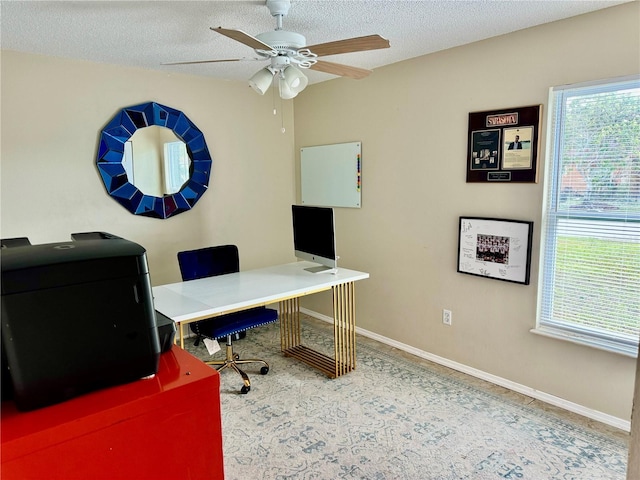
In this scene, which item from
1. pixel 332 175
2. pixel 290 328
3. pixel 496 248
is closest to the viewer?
pixel 496 248

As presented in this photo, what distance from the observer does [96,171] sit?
3.41 meters

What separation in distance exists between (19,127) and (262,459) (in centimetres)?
281

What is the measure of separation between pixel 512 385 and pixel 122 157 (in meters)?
3.43

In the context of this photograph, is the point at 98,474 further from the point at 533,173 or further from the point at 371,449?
the point at 533,173

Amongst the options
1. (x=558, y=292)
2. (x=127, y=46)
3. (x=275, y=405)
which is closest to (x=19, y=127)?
(x=127, y=46)

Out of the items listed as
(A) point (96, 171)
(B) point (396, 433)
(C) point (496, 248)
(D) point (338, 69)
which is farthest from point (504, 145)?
(A) point (96, 171)

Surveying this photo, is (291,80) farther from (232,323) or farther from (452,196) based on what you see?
(232,323)

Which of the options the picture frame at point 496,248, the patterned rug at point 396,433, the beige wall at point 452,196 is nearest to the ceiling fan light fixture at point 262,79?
the beige wall at point 452,196

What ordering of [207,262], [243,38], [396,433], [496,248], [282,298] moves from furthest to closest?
[207,262]
[496,248]
[282,298]
[396,433]
[243,38]

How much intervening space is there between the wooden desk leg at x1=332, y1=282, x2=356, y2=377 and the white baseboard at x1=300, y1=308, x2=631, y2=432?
24.0 inches

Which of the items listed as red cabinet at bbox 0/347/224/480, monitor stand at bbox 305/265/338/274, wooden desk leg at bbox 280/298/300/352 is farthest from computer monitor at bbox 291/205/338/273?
red cabinet at bbox 0/347/224/480

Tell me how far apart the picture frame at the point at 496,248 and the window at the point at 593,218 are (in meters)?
0.11

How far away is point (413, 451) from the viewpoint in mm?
2320

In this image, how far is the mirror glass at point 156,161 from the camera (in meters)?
3.56
